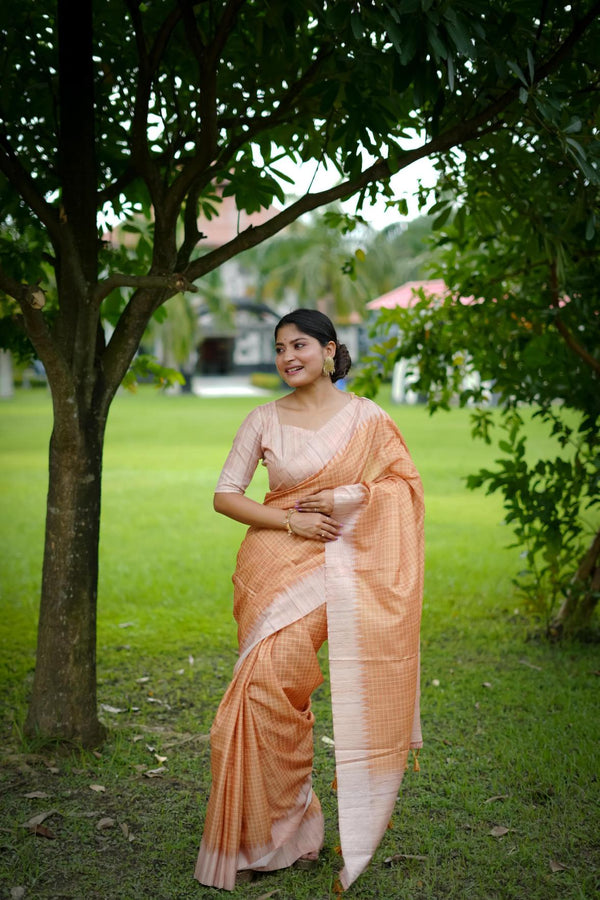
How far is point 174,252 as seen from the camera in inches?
163

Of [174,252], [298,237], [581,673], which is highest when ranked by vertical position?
[298,237]

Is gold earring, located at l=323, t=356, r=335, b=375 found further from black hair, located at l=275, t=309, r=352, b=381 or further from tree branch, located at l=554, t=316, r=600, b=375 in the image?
tree branch, located at l=554, t=316, r=600, b=375

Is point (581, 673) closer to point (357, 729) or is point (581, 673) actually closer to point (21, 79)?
point (357, 729)

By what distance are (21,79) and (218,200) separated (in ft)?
3.64

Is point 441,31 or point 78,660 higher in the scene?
point 441,31

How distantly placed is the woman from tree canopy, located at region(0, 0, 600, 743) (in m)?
0.86

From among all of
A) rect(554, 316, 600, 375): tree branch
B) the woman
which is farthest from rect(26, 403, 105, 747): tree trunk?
rect(554, 316, 600, 375): tree branch

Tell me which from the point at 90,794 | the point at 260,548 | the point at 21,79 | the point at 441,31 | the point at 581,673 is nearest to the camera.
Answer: the point at 441,31

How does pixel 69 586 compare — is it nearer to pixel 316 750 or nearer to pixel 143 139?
pixel 316 750

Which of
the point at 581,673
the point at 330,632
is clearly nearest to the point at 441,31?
the point at 330,632

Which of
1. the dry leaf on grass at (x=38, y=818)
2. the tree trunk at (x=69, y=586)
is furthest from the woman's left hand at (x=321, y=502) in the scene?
the dry leaf on grass at (x=38, y=818)

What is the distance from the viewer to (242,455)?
3.12 meters

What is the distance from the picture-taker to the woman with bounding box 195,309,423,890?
291cm

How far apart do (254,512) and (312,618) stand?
0.40 meters
